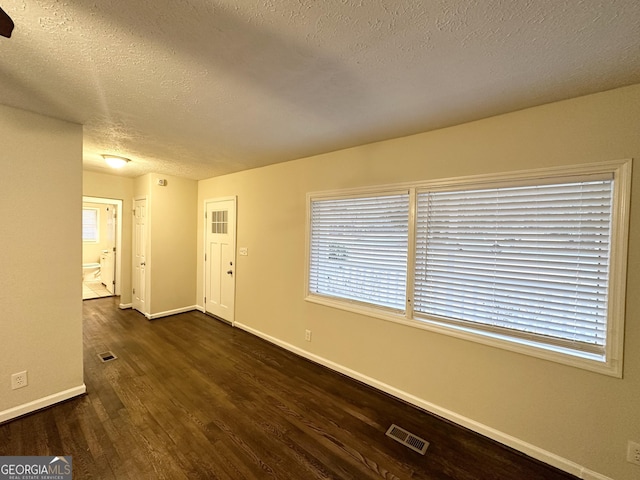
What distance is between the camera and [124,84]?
1.63m

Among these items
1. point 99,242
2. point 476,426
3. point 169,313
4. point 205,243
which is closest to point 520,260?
point 476,426

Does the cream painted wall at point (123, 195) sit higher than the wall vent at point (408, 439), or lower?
higher

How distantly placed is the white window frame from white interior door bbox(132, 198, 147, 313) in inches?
168

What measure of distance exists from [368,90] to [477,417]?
2.54m

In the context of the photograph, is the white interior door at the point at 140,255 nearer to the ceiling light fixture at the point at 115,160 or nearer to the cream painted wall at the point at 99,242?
the ceiling light fixture at the point at 115,160

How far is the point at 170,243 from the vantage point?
454 centimetres

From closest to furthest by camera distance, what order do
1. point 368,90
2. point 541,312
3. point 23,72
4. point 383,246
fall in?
point 23,72
point 368,90
point 541,312
point 383,246

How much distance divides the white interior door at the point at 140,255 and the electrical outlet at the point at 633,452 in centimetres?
561

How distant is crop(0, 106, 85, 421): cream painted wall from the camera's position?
2.00m

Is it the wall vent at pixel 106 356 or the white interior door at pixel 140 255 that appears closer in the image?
the wall vent at pixel 106 356

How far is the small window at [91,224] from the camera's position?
7637 mm

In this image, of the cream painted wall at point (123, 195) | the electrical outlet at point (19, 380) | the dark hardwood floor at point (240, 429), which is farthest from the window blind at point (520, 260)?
the cream painted wall at point (123, 195)

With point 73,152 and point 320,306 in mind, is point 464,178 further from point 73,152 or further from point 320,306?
point 73,152

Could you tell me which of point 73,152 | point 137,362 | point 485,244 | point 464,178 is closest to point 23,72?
point 73,152
